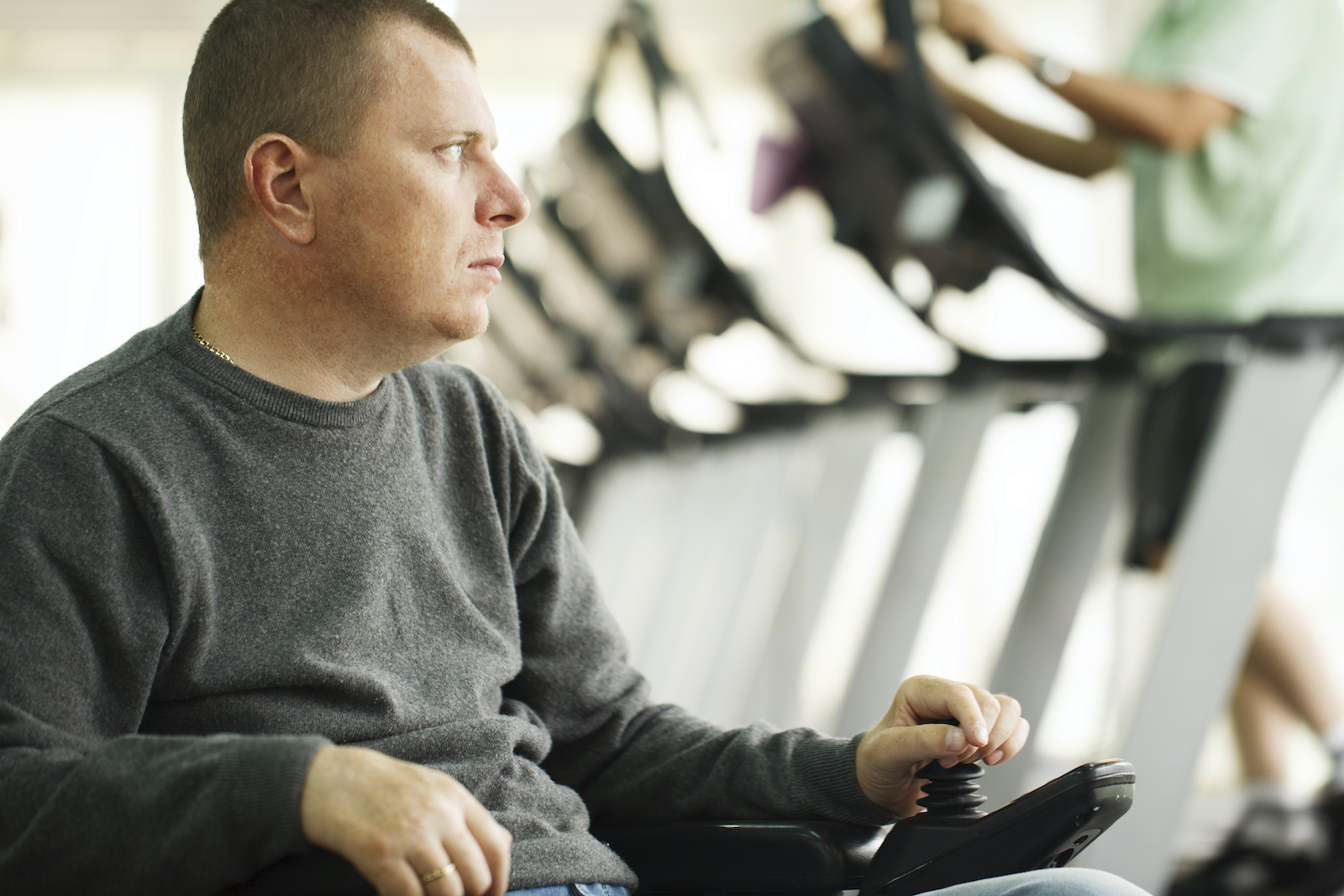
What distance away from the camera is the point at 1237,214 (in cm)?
191

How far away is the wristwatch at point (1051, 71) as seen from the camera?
1.85m

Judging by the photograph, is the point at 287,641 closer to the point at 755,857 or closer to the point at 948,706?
the point at 755,857

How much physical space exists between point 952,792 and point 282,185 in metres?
0.69

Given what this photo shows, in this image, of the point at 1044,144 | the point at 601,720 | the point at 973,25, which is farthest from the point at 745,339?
the point at 601,720

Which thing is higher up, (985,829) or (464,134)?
(464,134)

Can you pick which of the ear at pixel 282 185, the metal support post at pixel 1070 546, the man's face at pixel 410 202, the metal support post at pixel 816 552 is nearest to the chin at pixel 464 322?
the man's face at pixel 410 202

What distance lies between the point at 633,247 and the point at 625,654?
2241 mm

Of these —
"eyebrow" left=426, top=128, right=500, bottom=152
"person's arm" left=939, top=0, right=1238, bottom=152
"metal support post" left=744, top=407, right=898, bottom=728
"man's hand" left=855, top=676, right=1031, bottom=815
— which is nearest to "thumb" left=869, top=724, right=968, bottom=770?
"man's hand" left=855, top=676, right=1031, bottom=815

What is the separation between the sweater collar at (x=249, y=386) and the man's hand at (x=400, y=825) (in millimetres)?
308

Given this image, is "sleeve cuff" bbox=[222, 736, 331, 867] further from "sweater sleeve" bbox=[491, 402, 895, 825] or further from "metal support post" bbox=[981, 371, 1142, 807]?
"metal support post" bbox=[981, 371, 1142, 807]

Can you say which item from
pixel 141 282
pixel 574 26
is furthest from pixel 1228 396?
pixel 141 282

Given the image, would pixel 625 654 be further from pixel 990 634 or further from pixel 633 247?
pixel 990 634

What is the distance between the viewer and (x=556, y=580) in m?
1.06

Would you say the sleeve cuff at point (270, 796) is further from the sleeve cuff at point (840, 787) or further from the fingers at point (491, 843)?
the sleeve cuff at point (840, 787)
